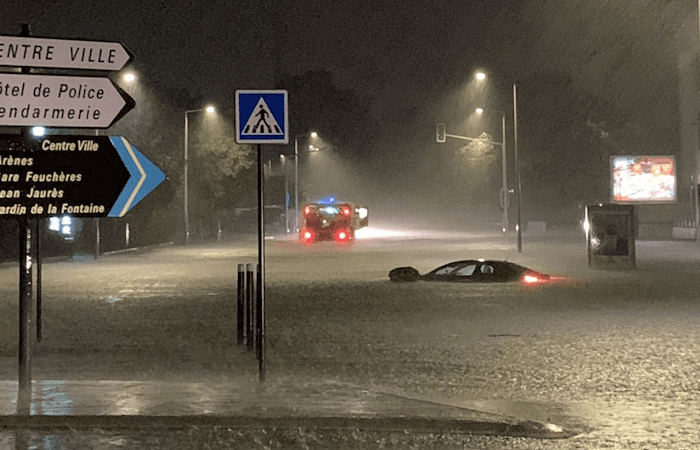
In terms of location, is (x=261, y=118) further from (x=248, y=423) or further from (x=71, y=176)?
(x=248, y=423)

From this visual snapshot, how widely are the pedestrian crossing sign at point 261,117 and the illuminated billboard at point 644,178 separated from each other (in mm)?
53677

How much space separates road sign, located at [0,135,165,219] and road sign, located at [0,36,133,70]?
0.76 meters

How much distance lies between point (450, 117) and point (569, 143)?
3619cm

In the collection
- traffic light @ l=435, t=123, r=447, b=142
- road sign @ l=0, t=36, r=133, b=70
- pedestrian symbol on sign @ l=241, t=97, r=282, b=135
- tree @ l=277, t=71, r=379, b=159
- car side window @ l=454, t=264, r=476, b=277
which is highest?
tree @ l=277, t=71, r=379, b=159

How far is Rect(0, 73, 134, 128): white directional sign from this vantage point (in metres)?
9.95

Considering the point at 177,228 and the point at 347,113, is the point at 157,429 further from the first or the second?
the point at 347,113

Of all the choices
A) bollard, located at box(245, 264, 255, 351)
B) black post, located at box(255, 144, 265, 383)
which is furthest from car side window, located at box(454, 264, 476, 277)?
black post, located at box(255, 144, 265, 383)

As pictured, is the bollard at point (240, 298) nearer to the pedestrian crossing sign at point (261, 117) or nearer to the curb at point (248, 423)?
the pedestrian crossing sign at point (261, 117)

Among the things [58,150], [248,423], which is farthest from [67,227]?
[248,423]

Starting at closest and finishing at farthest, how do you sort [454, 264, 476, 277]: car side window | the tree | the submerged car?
the submerged car, [454, 264, 476, 277]: car side window, the tree

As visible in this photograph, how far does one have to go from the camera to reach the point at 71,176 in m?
10.4

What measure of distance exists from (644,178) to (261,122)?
181 ft

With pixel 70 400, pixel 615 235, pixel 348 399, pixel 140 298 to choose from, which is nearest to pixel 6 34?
pixel 70 400

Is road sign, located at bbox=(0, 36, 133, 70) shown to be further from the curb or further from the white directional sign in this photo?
the curb
